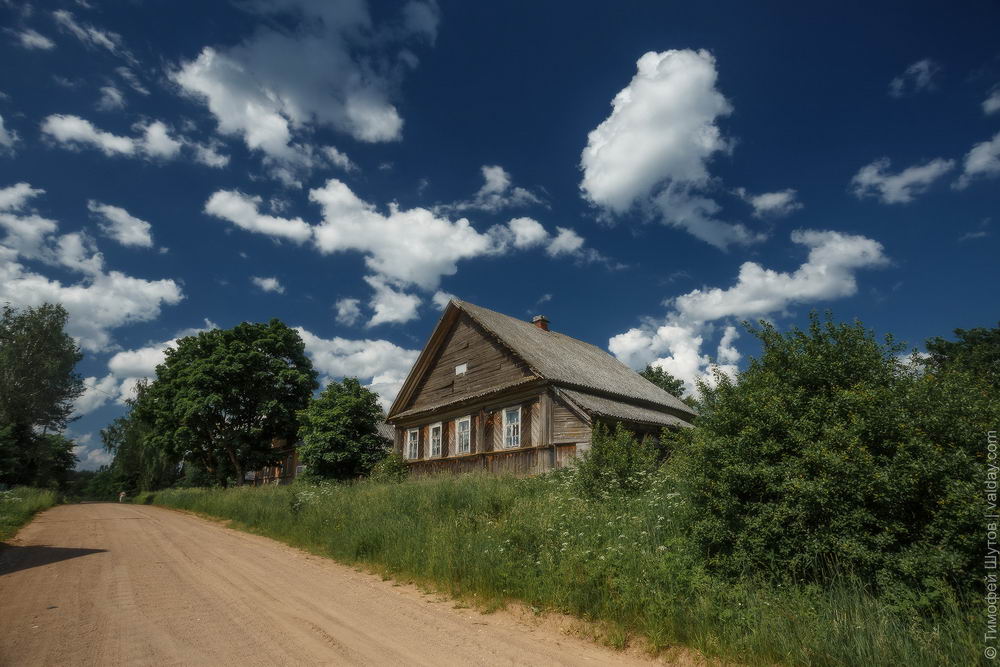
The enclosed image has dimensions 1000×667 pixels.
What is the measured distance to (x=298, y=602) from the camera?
6387mm

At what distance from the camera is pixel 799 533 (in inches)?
189

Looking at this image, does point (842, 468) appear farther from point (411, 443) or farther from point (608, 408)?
point (411, 443)

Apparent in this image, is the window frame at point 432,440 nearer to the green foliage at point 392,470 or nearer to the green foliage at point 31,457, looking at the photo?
the green foliage at point 392,470

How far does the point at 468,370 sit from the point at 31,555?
1400 centimetres

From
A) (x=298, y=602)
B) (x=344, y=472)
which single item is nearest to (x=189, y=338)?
(x=344, y=472)

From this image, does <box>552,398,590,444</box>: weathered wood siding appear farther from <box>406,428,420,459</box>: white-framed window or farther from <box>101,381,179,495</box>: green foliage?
<box>101,381,179,495</box>: green foliage

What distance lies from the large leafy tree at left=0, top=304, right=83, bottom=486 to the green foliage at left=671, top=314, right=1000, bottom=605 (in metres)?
41.7

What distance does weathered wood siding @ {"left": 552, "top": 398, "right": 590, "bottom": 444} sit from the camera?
1594 cm

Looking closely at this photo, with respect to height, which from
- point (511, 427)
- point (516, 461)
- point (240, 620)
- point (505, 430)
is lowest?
point (240, 620)

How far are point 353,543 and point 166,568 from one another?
318 centimetres

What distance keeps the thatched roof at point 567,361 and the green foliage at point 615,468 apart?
6.50 metres

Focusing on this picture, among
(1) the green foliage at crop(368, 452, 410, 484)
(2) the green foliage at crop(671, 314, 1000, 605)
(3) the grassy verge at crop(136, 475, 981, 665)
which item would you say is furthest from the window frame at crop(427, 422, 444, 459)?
(2) the green foliage at crop(671, 314, 1000, 605)

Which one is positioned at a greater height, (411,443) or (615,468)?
(411,443)

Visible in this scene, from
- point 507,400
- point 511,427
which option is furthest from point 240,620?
point 507,400
